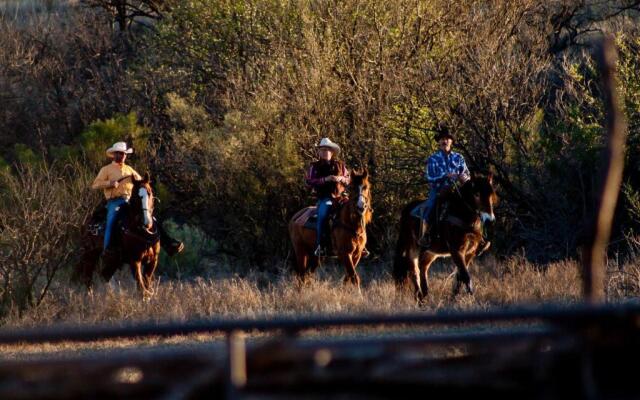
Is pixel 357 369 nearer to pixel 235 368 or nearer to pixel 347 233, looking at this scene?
pixel 235 368

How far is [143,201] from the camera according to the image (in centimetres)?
1892

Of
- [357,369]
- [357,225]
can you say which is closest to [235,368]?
[357,369]

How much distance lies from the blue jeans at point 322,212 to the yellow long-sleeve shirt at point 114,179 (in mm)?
2882

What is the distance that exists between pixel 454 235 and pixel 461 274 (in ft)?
2.34

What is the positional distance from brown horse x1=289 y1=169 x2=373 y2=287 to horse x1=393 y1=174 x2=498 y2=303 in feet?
2.17

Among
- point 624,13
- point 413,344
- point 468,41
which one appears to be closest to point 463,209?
point 468,41

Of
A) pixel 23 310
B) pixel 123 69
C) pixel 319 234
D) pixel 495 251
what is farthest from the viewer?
pixel 123 69

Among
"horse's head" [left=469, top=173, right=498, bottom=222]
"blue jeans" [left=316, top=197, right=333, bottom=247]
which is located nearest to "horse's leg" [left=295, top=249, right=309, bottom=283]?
"blue jeans" [left=316, top=197, right=333, bottom=247]

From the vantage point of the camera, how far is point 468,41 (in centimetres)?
2430

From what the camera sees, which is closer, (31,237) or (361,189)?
(31,237)

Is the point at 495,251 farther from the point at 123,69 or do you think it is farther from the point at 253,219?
the point at 123,69

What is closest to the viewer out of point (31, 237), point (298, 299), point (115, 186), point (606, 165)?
point (606, 165)

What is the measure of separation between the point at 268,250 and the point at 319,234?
4887mm

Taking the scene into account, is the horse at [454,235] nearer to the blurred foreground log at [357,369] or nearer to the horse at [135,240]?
the horse at [135,240]
